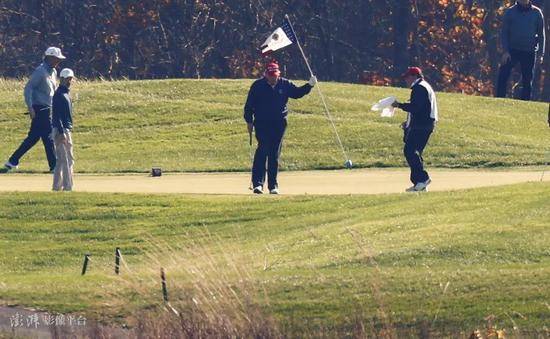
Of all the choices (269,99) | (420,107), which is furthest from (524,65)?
(420,107)

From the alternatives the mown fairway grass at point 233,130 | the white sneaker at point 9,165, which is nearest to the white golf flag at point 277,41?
the mown fairway grass at point 233,130

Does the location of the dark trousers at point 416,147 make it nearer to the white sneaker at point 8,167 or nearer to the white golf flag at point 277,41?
the white golf flag at point 277,41

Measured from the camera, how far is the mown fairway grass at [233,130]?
99.0ft

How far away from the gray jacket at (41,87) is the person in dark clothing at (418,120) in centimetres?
610

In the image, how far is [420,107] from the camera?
2270 centimetres

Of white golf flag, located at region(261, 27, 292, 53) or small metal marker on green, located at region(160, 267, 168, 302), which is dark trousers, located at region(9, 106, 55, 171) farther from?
small metal marker on green, located at region(160, 267, 168, 302)

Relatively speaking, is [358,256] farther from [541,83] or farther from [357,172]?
[541,83]

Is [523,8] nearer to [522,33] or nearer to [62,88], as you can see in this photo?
[522,33]

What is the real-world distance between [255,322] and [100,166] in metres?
16.3

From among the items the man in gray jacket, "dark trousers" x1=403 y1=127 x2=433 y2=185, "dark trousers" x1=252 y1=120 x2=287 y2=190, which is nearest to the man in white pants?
the man in gray jacket

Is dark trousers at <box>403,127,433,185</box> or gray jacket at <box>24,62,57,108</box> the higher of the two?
gray jacket at <box>24,62,57,108</box>

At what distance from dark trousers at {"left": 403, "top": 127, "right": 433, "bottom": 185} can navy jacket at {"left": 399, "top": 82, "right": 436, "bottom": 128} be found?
0.09m

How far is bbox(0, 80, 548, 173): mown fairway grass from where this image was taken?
30.2m

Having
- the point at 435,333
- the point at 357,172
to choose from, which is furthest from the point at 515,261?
the point at 357,172
